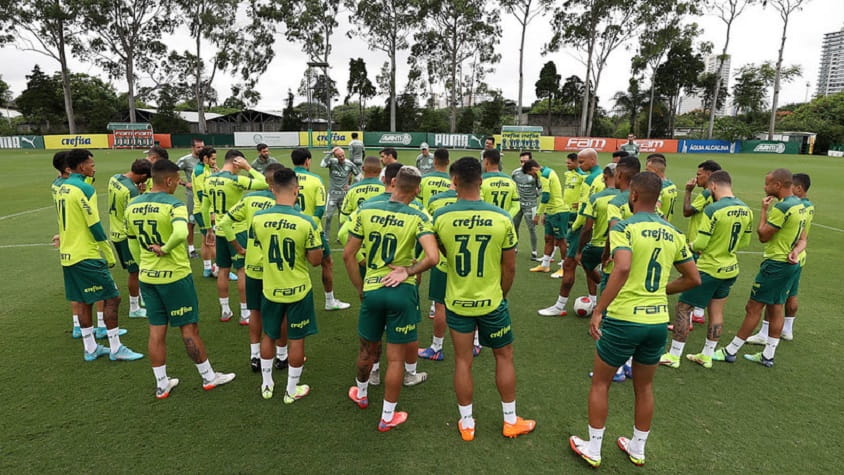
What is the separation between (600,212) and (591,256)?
26.2 inches

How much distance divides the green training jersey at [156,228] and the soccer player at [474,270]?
2.60 meters

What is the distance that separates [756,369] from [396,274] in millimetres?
4611

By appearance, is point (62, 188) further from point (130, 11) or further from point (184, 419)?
point (130, 11)

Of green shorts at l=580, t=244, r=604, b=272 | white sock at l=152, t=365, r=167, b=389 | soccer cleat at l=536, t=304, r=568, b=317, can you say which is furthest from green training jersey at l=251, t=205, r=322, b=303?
soccer cleat at l=536, t=304, r=568, b=317

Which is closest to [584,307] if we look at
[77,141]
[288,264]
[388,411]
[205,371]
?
[388,411]

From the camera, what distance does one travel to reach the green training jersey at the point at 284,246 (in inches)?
162

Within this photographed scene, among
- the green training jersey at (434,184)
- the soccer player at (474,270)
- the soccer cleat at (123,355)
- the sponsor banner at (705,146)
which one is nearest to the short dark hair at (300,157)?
the green training jersey at (434,184)

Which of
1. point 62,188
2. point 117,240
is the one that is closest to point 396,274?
point 62,188

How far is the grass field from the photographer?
375 centimetres

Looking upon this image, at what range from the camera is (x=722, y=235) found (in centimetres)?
495

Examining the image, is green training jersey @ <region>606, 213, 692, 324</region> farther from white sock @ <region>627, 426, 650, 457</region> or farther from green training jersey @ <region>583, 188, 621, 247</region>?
green training jersey @ <region>583, 188, 621, 247</region>

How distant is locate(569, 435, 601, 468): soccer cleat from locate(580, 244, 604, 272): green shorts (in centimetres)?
300

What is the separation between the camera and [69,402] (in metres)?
4.48

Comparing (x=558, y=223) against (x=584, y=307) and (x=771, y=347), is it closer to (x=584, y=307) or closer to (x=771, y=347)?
(x=584, y=307)
